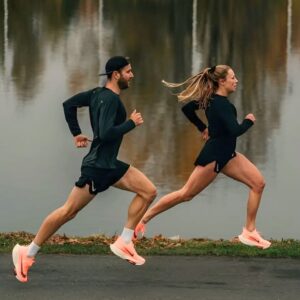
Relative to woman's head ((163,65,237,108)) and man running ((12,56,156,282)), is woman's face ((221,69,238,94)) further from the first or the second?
man running ((12,56,156,282))

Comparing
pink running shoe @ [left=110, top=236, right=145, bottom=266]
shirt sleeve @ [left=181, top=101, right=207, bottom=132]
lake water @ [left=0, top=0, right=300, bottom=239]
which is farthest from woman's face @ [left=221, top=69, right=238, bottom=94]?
lake water @ [left=0, top=0, right=300, bottom=239]

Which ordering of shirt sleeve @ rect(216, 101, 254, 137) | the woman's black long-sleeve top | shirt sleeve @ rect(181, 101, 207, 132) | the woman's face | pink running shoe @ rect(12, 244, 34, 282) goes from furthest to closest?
shirt sleeve @ rect(181, 101, 207, 132)
the woman's face
the woman's black long-sleeve top
shirt sleeve @ rect(216, 101, 254, 137)
pink running shoe @ rect(12, 244, 34, 282)

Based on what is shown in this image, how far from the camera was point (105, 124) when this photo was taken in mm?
9492

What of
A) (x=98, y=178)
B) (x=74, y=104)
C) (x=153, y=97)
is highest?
(x=74, y=104)

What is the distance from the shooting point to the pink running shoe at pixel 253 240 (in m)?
10.8

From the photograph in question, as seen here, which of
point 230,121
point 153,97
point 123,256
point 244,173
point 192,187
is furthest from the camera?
point 153,97

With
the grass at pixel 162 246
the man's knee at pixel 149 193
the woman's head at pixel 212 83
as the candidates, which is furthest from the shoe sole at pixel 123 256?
the woman's head at pixel 212 83

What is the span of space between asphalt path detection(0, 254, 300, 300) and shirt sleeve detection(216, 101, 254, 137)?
99 cm

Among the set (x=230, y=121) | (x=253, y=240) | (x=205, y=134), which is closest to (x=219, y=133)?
(x=230, y=121)

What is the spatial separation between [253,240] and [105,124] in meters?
1.99

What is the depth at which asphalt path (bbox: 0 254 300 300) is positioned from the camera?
9.10 m

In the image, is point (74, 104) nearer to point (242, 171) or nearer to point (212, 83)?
point (212, 83)

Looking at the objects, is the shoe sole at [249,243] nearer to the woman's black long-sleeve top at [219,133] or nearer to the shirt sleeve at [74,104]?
the woman's black long-sleeve top at [219,133]

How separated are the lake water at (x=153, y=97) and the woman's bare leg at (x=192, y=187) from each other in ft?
7.01
